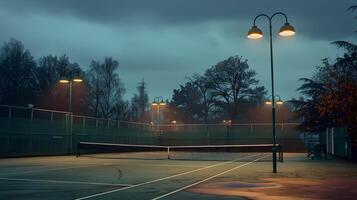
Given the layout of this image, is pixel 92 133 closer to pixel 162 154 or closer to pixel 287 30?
pixel 162 154

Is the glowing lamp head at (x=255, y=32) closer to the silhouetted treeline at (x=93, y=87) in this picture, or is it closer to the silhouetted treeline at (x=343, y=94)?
the silhouetted treeline at (x=343, y=94)

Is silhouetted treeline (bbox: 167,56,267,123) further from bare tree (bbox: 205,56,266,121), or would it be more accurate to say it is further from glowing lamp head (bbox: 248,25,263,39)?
glowing lamp head (bbox: 248,25,263,39)

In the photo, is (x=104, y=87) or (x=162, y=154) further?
(x=104, y=87)

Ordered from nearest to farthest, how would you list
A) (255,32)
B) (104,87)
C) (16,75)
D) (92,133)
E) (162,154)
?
(255,32) → (92,133) → (162,154) → (16,75) → (104,87)

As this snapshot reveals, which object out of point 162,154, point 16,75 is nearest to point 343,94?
point 162,154

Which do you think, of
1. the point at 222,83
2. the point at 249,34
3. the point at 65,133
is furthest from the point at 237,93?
the point at 249,34

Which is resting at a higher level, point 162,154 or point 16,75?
point 16,75

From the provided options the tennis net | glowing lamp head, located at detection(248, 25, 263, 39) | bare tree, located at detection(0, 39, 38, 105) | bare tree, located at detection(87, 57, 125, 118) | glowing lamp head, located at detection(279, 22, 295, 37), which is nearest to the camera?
glowing lamp head, located at detection(279, 22, 295, 37)

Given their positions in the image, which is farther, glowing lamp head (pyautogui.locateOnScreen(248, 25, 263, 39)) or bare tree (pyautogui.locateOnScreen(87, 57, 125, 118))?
bare tree (pyautogui.locateOnScreen(87, 57, 125, 118))

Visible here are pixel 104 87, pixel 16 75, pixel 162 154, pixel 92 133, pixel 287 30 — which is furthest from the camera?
pixel 104 87

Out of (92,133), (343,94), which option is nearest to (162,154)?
(92,133)

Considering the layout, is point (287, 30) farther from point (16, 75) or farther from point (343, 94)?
point (16, 75)

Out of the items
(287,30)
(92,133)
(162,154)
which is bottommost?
(162,154)

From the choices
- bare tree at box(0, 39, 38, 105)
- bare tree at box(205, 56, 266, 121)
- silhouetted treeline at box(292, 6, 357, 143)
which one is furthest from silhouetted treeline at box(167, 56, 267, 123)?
silhouetted treeline at box(292, 6, 357, 143)
